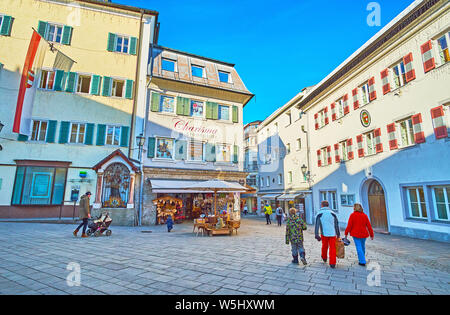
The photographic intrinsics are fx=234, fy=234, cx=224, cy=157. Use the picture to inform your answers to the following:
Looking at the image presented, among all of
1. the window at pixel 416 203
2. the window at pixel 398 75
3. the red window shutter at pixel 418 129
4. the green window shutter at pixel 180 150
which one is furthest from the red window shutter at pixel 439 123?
the green window shutter at pixel 180 150

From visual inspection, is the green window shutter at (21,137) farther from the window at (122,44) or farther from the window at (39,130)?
the window at (122,44)

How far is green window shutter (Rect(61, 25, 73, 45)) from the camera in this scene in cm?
1647

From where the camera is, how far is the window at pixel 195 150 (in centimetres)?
1812

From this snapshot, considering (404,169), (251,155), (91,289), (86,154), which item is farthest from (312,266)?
(251,155)

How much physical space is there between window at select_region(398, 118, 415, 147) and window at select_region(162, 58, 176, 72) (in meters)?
16.2

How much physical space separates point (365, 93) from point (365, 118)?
6.12 ft

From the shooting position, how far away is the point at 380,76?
14352mm

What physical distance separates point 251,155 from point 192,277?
38172 mm

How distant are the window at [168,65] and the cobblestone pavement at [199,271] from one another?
14.7m

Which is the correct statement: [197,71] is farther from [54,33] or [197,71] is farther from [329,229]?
[329,229]

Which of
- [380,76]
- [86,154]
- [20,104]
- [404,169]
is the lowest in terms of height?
[404,169]

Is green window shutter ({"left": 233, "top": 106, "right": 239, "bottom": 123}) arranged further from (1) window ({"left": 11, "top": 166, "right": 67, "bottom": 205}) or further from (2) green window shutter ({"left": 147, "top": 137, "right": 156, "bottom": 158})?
(1) window ({"left": 11, "top": 166, "right": 67, "bottom": 205})

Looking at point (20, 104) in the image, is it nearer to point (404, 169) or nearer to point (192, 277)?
point (192, 277)

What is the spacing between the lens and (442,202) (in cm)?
1084
